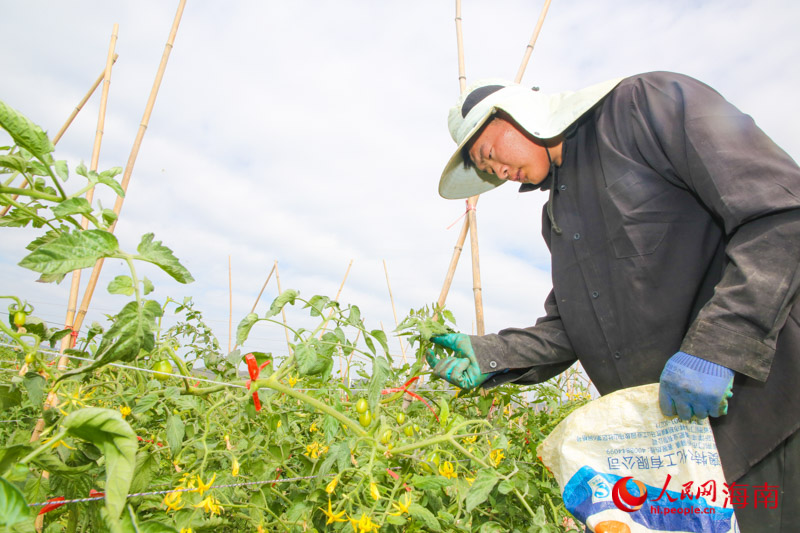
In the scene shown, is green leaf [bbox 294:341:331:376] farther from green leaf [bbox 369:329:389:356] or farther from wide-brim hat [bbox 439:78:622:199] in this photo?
wide-brim hat [bbox 439:78:622:199]

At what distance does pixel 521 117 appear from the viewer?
1433 mm

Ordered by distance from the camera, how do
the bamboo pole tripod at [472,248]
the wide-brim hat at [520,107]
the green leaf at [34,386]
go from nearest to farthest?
1. the green leaf at [34,386]
2. the wide-brim hat at [520,107]
3. the bamboo pole tripod at [472,248]

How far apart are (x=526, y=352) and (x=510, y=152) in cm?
64

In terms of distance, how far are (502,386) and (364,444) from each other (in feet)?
2.25

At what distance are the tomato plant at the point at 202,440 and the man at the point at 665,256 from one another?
1.19 feet

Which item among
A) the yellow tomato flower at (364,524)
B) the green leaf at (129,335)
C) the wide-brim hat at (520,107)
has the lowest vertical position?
the yellow tomato flower at (364,524)

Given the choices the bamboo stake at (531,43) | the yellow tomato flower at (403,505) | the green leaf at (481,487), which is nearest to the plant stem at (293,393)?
the yellow tomato flower at (403,505)

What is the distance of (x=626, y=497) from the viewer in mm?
1028

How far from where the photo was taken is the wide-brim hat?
1387 mm

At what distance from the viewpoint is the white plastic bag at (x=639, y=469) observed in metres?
0.98

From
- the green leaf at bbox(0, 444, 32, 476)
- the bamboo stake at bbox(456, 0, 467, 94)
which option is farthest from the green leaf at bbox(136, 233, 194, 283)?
the bamboo stake at bbox(456, 0, 467, 94)

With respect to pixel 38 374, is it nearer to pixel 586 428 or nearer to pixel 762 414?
pixel 586 428

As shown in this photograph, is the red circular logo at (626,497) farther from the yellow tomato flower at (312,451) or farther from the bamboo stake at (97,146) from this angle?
the bamboo stake at (97,146)

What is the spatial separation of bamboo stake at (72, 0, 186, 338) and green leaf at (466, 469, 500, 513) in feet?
5.15
